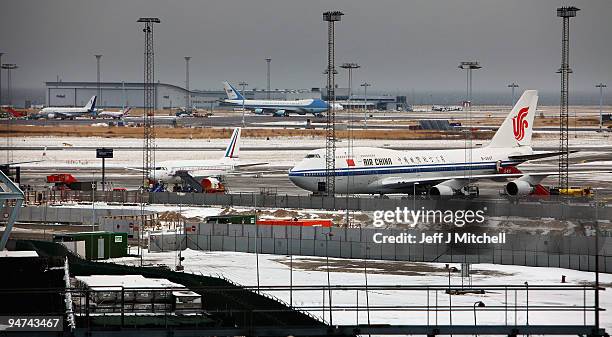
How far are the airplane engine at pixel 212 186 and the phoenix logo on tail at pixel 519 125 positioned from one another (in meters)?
30.4

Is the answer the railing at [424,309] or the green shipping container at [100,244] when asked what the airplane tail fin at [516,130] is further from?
the railing at [424,309]

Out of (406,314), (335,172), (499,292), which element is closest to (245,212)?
(335,172)

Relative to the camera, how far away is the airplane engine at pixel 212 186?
12594cm

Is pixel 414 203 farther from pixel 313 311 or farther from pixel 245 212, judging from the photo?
pixel 313 311

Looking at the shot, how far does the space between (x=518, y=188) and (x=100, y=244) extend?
43.4 meters

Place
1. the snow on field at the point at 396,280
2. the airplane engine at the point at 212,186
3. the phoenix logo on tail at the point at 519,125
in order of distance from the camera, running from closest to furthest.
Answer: the snow on field at the point at 396,280, the airplane engine at the point at 212,186, the phoenix logo on tail at the point at 519,125

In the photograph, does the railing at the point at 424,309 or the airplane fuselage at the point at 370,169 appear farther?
the airplane fuselage at the point at 370,169

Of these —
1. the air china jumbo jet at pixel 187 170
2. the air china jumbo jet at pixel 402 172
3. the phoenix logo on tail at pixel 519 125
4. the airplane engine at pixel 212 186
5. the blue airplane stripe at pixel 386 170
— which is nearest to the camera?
the blue airplane stripe at pixel 386 170

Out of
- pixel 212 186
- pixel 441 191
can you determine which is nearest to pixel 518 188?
pixel 441 191

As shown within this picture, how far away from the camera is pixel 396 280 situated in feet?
256

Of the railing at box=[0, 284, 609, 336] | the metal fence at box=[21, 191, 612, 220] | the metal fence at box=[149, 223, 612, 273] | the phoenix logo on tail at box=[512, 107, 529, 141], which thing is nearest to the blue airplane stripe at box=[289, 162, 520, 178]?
the metal fence at box=[21, 191, 612, 220]

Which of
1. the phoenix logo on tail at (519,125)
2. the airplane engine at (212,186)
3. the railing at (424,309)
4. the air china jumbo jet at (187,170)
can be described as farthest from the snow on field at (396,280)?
the phoenix logo on tail at (519,125)

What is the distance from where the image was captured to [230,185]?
445ft

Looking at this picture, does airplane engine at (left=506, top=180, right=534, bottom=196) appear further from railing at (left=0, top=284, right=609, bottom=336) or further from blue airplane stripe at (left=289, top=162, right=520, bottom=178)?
railing at (left=0, top=284, right=609, bottom=336)
